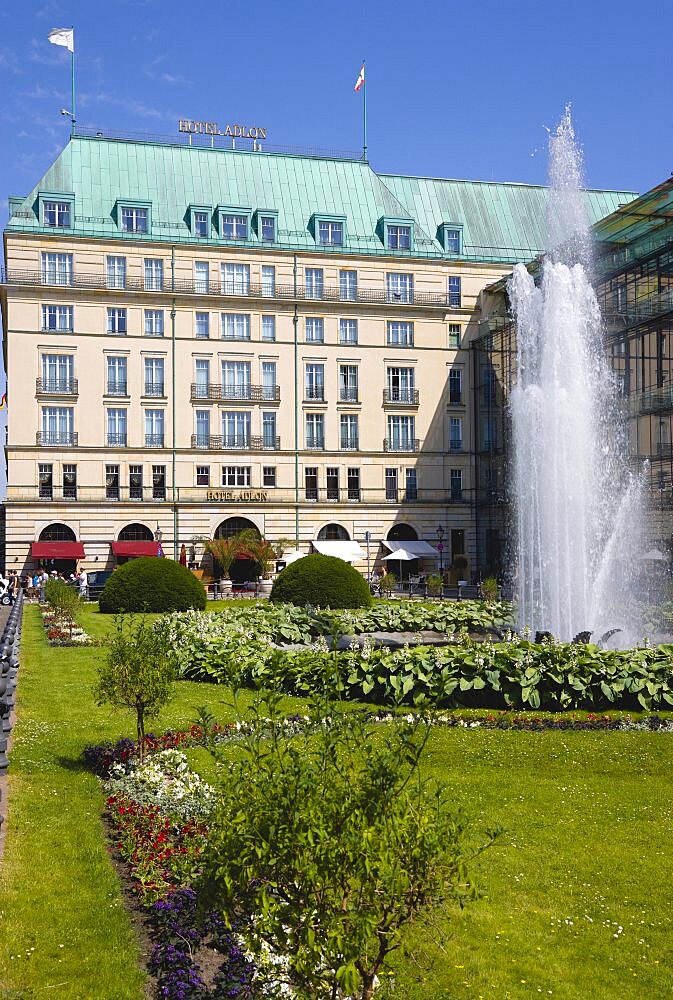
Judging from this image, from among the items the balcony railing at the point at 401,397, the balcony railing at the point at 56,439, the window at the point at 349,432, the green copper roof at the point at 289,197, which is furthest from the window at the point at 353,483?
the balcony railing at the point at 56,439

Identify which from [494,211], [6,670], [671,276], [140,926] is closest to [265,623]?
[6,670]

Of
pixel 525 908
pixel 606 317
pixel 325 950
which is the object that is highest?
pixel 606 317

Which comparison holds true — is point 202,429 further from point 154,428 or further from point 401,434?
point 401,434

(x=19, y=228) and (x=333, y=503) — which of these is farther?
(x=333, y=503)

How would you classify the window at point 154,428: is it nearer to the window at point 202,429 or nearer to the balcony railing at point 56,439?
the window at point 202,429

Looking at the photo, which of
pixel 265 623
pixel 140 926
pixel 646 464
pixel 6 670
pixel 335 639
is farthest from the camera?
pixel 646 464

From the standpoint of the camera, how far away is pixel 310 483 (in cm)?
6128

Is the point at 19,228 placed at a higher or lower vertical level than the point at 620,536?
higher

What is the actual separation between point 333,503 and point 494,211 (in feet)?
78.7

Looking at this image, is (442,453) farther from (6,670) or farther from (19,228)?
(6,670)

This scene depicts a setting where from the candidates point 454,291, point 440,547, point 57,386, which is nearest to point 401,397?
point 454,291

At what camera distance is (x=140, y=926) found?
8297 millimetres

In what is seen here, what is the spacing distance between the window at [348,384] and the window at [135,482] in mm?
13409

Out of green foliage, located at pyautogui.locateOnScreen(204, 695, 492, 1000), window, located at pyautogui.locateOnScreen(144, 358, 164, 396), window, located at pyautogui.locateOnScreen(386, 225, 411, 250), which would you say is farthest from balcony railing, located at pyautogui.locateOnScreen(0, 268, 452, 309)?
green foliage, located at pyautogui.locateOnScreen(204, 695, 492, 1000)
